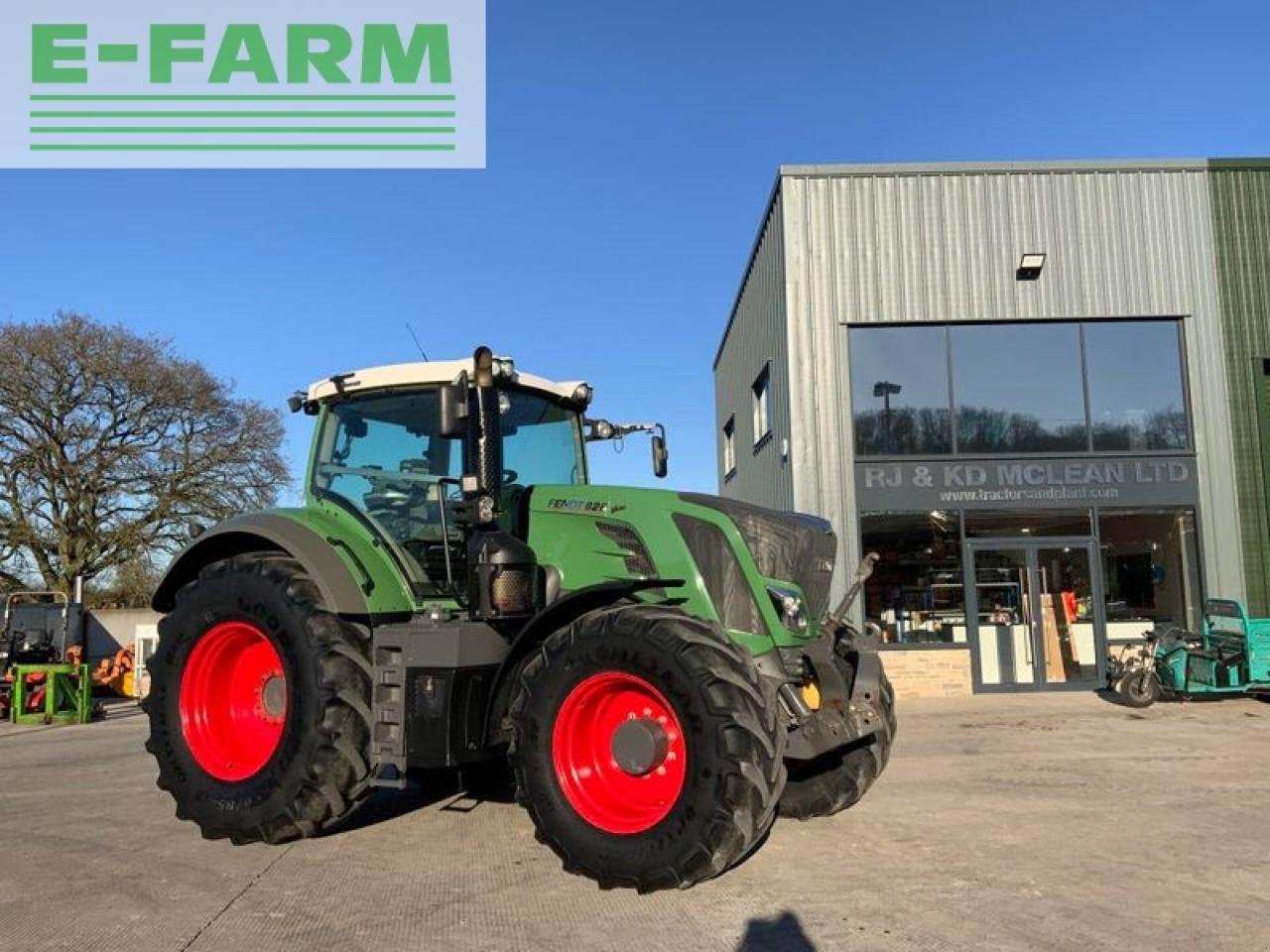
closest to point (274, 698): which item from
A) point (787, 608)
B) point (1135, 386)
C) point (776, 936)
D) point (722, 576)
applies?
point (722, 576)

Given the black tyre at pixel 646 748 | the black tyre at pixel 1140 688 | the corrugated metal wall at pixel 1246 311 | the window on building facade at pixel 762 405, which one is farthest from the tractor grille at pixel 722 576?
the corrugated metal wall at pixel 1246 311

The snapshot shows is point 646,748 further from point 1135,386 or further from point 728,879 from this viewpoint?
point 1135,386

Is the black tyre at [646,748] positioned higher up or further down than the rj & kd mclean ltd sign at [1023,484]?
further down

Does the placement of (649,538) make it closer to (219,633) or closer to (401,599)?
(401,599)

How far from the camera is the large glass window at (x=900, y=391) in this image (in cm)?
1309

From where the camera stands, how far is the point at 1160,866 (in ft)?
15.6

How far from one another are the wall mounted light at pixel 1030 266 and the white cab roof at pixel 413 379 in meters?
9.09

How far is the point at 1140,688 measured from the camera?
37.0 feet

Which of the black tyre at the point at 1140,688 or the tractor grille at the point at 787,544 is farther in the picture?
the black tyre at the point at 1140,688

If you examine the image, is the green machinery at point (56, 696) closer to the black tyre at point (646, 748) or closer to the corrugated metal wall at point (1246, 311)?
the black tyre at point (646, 748)

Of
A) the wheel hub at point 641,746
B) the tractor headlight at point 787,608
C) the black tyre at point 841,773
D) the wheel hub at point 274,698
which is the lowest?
the black tyre at point 841,773

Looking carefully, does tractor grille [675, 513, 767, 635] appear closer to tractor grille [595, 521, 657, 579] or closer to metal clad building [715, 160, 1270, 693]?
tractor grille [595, 521, 657, 579]

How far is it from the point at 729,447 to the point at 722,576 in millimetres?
17850

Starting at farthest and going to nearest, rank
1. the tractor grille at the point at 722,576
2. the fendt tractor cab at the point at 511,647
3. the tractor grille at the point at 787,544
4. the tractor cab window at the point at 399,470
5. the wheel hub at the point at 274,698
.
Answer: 1. the tractor cab window at the point at 399,470
2. the wheel hub at the point at 274,698
3. the tractor grille at the point at 787,544
4. the tractor grille at the point at 722,576
5. the fendt tractor cab at the point at 511,647
